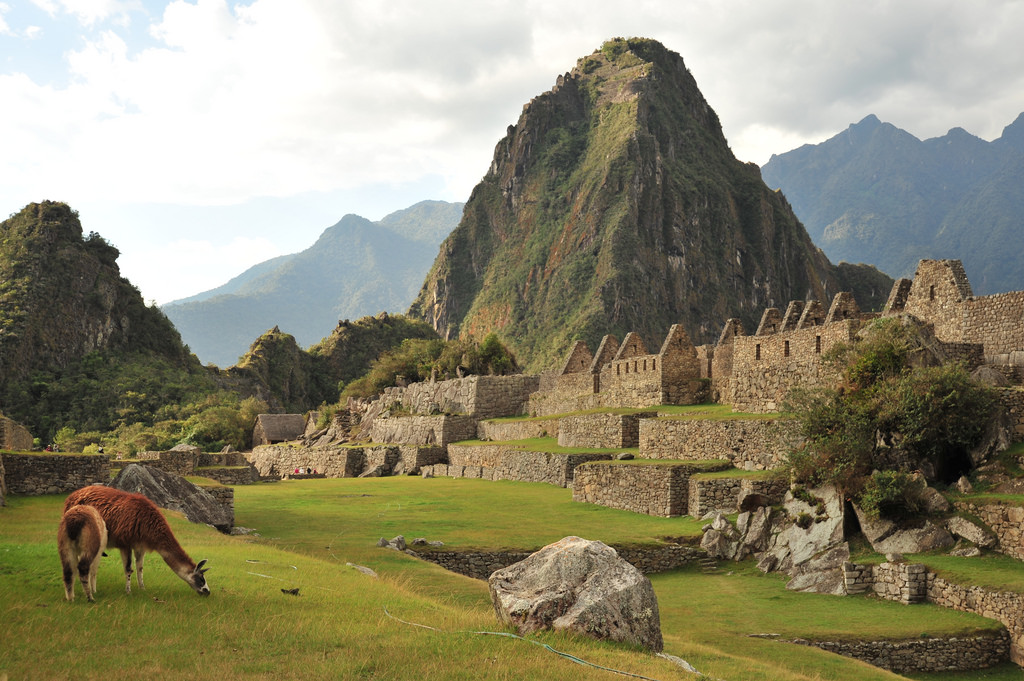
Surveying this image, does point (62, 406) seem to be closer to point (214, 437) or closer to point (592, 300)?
point (214, 437)

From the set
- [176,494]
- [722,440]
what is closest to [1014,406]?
[722,440]

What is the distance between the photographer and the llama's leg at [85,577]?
8977mm

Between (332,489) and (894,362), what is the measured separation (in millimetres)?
20012

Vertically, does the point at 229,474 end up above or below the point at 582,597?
below

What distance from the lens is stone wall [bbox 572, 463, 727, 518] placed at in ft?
70.9

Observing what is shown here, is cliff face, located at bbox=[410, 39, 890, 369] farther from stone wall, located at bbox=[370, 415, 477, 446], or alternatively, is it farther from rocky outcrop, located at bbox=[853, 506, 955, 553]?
rocky outcrop, located at bbox=[853, 506, 955, 553]

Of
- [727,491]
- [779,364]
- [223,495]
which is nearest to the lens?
[223,495]

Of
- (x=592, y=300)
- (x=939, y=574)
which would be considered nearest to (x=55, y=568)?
(x=939, y=574)

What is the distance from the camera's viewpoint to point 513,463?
106 feet

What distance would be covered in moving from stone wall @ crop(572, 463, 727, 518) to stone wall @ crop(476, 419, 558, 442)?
35.8 ft

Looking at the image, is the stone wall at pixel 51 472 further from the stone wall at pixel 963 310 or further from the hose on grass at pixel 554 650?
the stone wall at pixel 963 310

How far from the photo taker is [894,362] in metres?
19.2

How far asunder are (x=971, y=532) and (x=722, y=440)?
25.7 ft

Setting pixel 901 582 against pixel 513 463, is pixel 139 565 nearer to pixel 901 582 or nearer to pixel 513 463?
pixel 901 582
